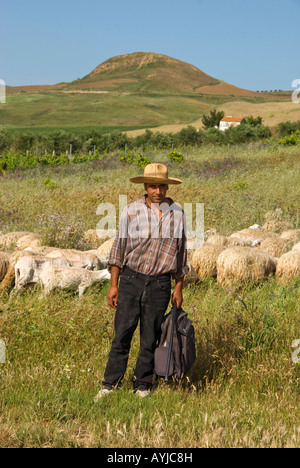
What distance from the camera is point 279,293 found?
6.77 meters

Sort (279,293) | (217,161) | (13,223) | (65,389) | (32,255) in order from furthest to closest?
(217,161)
(13,223)
(32,255)
(279,293)
(65,389)

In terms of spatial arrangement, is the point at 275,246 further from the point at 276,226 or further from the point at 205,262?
the point at 276,226

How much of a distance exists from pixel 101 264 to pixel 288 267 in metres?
2.87

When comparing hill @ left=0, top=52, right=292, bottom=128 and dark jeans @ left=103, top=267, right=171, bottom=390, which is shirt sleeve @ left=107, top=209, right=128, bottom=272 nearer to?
dark jeans @ left=103, top=267, right=171, bottom=390

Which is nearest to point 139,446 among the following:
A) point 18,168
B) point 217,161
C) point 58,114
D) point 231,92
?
point 217,161

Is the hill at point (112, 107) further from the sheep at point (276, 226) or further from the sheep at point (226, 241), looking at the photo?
the sheep at point (226, 241)

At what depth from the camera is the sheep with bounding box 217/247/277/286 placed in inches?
302

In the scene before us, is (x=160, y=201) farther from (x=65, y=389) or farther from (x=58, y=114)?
(x=58, y=114)

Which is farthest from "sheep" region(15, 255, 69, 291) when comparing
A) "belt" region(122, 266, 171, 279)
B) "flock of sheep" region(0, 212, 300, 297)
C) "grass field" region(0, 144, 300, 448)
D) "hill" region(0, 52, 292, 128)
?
"hill" region(0, 52, 292, 128)

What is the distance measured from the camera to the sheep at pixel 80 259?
7.68 metres

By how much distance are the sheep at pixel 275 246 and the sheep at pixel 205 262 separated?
126 cm

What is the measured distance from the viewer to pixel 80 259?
7801 mm

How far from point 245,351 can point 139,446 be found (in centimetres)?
208
